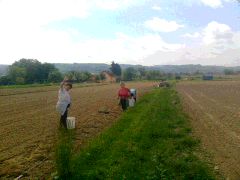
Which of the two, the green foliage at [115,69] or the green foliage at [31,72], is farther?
the green foliage at [115,69]

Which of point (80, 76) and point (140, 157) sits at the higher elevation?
point (140, 157)

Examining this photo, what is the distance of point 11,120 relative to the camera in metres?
18.8

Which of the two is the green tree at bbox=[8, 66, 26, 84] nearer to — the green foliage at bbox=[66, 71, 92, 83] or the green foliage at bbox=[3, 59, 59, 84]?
the green foliage at bbox=[3, 59, 59, 84]

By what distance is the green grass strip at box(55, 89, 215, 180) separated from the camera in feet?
27.5

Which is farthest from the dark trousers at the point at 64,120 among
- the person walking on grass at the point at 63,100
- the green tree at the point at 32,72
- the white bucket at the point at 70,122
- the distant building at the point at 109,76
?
the distant building at the point at 109,76

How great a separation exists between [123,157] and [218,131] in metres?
6.34

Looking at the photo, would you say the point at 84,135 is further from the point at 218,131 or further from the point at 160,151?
the point at 218,131

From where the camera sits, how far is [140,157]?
32.5 ft

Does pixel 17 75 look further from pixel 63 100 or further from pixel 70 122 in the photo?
pixel 63 100

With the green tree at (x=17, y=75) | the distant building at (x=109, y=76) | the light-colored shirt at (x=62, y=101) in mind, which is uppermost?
the light-colored shirt at (x=62, y=101)

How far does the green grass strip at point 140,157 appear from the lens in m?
8.39

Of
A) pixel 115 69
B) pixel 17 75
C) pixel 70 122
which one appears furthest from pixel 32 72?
pixel 70 122

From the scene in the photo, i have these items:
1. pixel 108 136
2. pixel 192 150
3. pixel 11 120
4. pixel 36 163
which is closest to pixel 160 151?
pixel 192 150

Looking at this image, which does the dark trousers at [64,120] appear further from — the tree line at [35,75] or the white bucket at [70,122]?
the tree line at [35,75]
